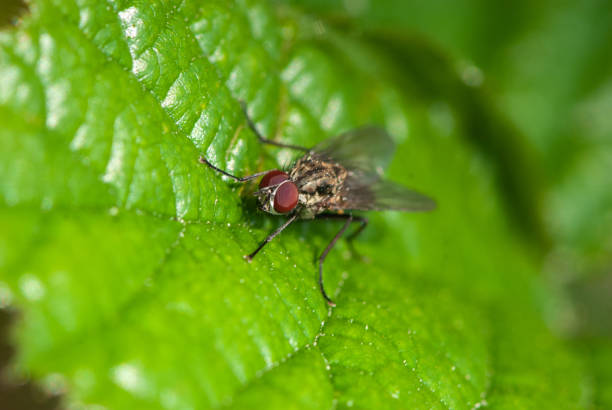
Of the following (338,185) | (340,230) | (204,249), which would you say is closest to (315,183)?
(338,185)

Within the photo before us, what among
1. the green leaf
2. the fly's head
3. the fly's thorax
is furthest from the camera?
the fly's thorax

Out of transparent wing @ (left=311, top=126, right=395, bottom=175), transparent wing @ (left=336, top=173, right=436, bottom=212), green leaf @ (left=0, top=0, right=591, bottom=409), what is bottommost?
green leaf @ (left=0, top=0, right=591, bottom=409)

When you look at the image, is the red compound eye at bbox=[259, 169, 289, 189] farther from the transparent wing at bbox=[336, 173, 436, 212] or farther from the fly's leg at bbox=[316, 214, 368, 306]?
the transparent wing at bbox=[336, 173, 436, 212]

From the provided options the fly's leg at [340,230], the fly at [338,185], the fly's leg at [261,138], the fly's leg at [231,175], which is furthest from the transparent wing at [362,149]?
the fly's leg at [231,175]

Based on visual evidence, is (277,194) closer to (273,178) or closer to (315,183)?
(273,178)

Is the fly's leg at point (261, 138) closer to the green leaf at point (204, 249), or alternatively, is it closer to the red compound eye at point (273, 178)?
the green leaf at point (204, 249)

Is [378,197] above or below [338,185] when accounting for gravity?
above

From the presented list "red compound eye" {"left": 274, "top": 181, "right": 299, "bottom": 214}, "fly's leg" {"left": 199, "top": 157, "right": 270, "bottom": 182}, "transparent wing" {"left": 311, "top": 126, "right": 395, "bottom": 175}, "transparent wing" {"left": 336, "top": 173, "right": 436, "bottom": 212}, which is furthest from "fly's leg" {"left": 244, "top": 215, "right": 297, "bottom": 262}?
"transparent wing" {"left": 311, "top": 126, "right": 395, "bottom": 175}

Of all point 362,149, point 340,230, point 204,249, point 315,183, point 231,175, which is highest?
point 362,149
